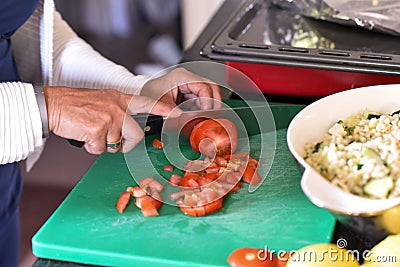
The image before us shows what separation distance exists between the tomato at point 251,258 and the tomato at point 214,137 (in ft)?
0.82

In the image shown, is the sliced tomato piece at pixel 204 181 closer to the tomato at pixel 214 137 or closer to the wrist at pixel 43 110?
the tomato at pixel 214 137

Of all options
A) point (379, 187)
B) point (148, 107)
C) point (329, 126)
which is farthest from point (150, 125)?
point (379, 187)

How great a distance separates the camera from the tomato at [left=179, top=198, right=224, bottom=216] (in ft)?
3.33

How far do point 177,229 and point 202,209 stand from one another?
49 millimetres

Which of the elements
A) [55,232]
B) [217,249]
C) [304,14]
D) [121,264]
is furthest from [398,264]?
[304,14]

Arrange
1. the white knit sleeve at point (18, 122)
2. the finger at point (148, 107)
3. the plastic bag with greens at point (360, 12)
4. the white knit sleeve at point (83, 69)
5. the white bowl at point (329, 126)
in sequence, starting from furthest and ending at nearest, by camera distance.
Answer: the plastic bag with greens at point (360, 12) → the white knit sleeve at point (83, 69) → the finger at point (148, 107) → the white knit sleeve at point (18, 122) → the white bowl at point (329, 126)

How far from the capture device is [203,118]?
3.88 feet

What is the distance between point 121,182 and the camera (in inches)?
44.3

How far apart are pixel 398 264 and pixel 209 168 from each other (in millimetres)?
388

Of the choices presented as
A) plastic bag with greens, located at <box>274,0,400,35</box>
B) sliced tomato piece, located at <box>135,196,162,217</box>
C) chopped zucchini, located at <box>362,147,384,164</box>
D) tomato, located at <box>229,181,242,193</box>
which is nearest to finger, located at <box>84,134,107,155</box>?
sliced tomato piece, located at <box>135,196,162,217</box>

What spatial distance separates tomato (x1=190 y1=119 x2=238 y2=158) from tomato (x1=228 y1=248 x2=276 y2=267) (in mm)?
250

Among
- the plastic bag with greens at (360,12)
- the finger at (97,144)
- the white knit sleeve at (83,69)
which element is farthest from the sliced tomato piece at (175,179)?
the plastic bag with greens at (360,12)

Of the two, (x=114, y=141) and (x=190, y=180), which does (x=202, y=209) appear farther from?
(x=114, y=141)

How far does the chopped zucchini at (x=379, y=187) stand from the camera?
0.87 metres
